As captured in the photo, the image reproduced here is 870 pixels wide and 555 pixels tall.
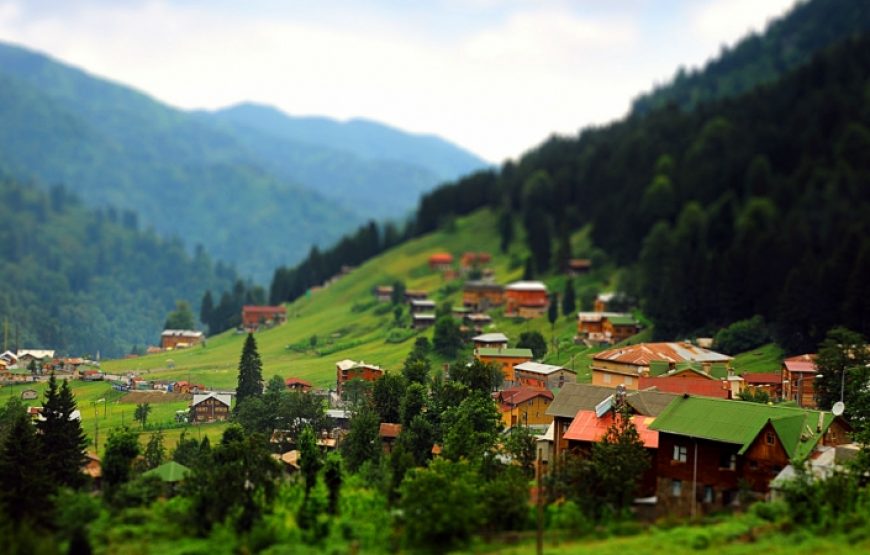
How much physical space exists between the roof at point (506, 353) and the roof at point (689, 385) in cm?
2188

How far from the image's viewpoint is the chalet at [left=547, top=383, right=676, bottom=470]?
52.6 metres

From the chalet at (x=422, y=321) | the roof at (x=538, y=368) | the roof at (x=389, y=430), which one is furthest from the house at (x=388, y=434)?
the chalet at (x=422, y=321)

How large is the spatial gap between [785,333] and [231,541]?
5907 cm

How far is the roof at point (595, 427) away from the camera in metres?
49.1

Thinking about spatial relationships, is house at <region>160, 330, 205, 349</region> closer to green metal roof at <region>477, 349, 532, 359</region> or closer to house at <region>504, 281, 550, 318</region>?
house at <region>504, 281, 550, 318</region>

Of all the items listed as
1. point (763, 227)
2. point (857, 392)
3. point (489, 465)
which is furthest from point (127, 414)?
point (763, 227)

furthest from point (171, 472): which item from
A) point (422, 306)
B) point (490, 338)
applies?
point (422, 306)

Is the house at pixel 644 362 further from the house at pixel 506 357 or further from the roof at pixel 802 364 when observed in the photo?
the house at pixel 506 357

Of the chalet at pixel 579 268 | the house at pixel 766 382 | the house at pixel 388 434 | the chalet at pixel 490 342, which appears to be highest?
the chalet at pixel 579 268

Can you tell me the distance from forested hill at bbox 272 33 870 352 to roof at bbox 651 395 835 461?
37884mm

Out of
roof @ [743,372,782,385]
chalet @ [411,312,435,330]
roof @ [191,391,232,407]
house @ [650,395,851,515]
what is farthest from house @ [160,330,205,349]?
house @ [650,395,851,515]

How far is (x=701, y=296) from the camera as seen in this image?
97.4 meters

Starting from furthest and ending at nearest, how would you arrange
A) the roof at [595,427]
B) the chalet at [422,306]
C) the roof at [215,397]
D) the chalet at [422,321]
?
the chalet at [422,306], the chalet at [422,321], the roof at [215,397], the roof at [595,427]

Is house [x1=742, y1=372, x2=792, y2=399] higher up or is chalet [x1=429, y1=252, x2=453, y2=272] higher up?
chalet [x1=429, y1=252, x2=453, y2=272]
